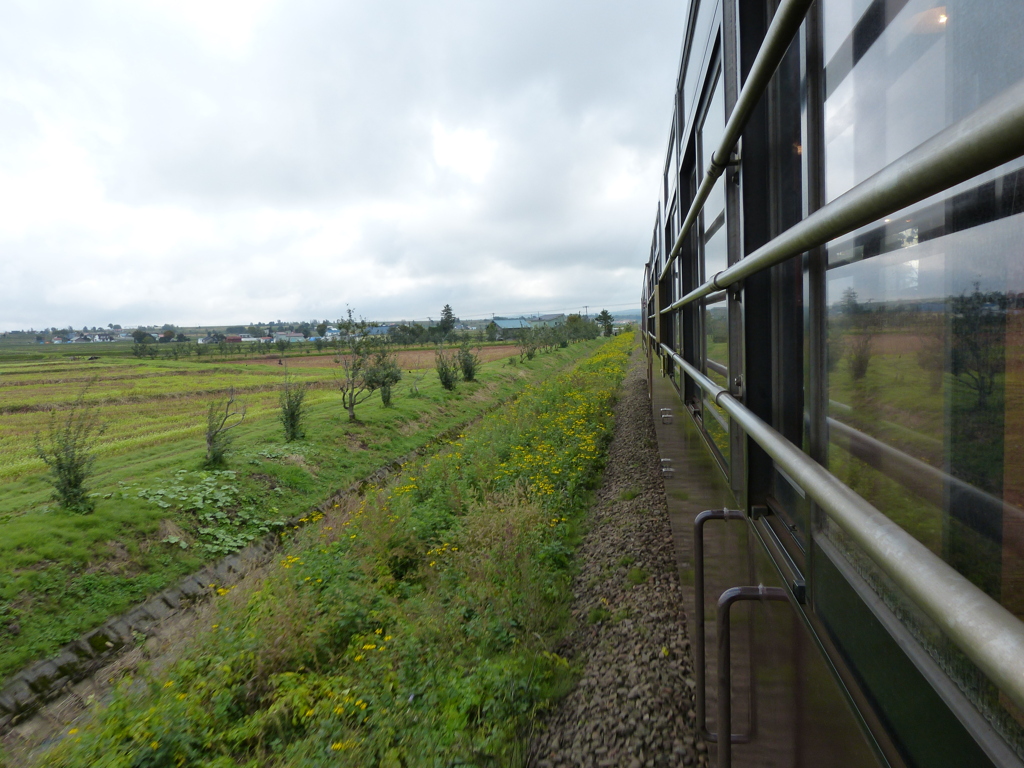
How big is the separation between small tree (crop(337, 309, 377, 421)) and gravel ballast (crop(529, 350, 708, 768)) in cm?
1087

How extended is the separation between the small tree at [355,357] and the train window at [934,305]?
15.0 m

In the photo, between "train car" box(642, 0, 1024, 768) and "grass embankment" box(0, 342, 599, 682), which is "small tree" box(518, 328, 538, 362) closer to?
"grass embankment" box(0, 342, 599, 682)

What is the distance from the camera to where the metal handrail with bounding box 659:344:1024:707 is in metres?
0.42

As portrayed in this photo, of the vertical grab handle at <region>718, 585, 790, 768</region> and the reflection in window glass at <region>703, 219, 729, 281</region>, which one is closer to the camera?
the vertical grab handle at <region>718, 585, 790, 768</region>

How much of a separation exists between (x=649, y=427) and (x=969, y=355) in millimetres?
9837

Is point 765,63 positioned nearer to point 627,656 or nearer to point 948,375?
point 948,375

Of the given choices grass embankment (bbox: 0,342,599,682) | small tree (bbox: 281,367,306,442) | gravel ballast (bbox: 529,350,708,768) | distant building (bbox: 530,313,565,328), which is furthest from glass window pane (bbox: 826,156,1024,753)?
distant building (bbox: 530,313,565,328)

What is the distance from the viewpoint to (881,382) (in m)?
1.01

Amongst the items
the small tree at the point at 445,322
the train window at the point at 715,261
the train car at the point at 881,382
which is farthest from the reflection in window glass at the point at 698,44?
the small tree at the point at 445,322

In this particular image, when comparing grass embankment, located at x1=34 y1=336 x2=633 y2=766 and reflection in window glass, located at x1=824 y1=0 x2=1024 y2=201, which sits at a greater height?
reflection in window glass, located at x1=824 y1=0 x2=1024 y2=201

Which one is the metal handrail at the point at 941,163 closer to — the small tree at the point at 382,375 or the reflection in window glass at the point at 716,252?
the reflection in window glass at the point at 716,252

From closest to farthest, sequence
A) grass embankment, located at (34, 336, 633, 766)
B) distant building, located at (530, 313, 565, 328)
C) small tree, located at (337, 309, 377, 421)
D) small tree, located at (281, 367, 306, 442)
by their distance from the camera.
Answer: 1. grass embankment, located at (34, 336, 633, 766)
2. small tree, located at (281, 367, 306, 442)
3. small tree, located at (337, 309, 377, 421)
4. distant building, located at (530, 313, 565, 328)

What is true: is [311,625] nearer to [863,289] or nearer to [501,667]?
[501,667]

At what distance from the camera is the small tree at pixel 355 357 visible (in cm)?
1591
